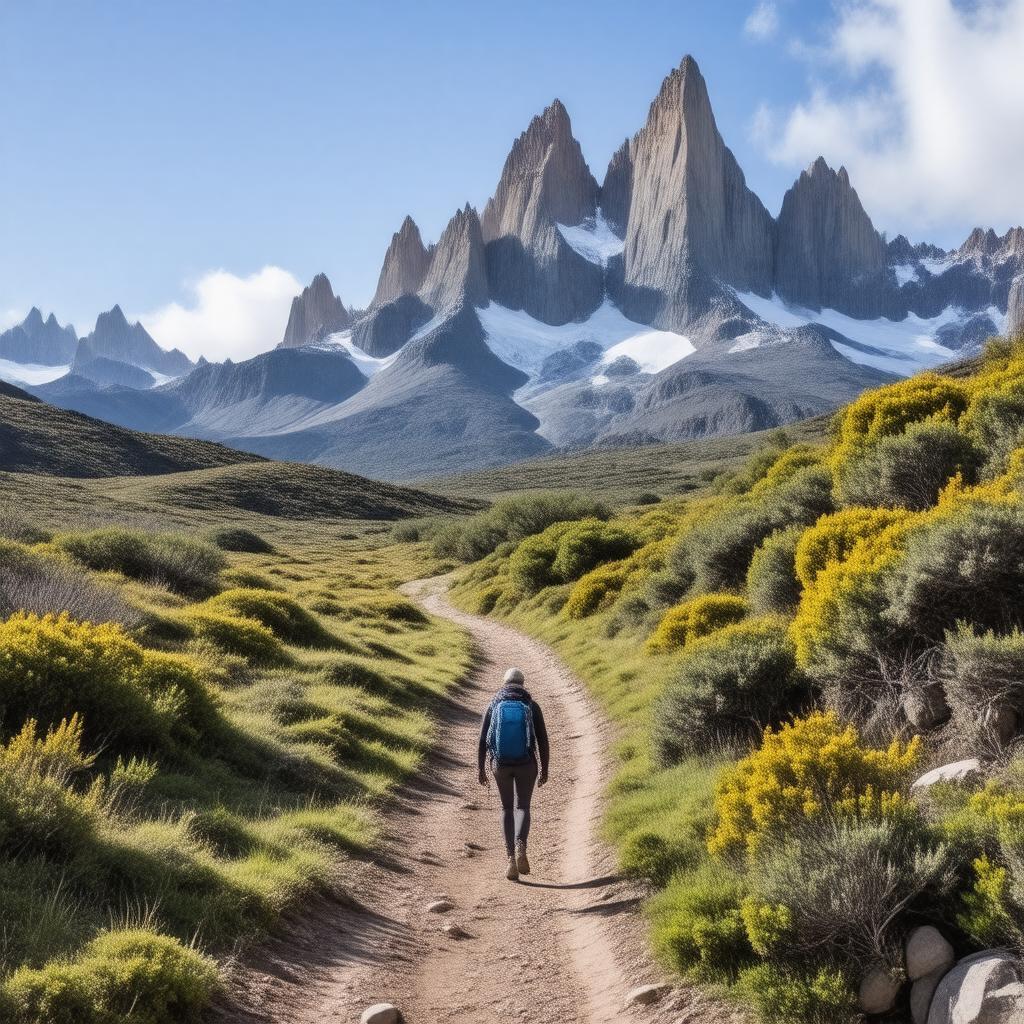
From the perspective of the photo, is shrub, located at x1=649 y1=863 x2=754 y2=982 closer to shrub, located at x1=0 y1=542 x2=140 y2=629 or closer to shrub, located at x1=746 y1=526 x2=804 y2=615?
shrub, located at x1=746 y1=526 x2=804 y2=615

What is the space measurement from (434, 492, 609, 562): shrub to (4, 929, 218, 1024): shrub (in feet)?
155

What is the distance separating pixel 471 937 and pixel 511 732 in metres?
2.64

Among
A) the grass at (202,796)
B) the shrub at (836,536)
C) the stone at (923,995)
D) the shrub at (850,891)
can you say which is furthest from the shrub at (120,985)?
the shrub at (836,536)

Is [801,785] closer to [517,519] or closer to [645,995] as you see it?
[645,995]

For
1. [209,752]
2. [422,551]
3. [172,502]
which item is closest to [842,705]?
[209,752]

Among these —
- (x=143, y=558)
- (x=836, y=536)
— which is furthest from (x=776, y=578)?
(x=143, y=558)

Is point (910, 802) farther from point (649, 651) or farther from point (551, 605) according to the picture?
point (551, 605)

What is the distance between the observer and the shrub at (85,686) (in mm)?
10430

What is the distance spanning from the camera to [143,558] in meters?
27.1

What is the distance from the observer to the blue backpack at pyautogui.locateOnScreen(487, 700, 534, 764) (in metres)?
10.6

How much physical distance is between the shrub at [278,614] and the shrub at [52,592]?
3.45 meters

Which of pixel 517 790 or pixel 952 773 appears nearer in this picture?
pixel 952 773

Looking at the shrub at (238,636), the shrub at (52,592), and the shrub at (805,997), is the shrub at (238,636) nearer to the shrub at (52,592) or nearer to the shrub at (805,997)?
the shrub at (52,592)

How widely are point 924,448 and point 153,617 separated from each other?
1654 cm
